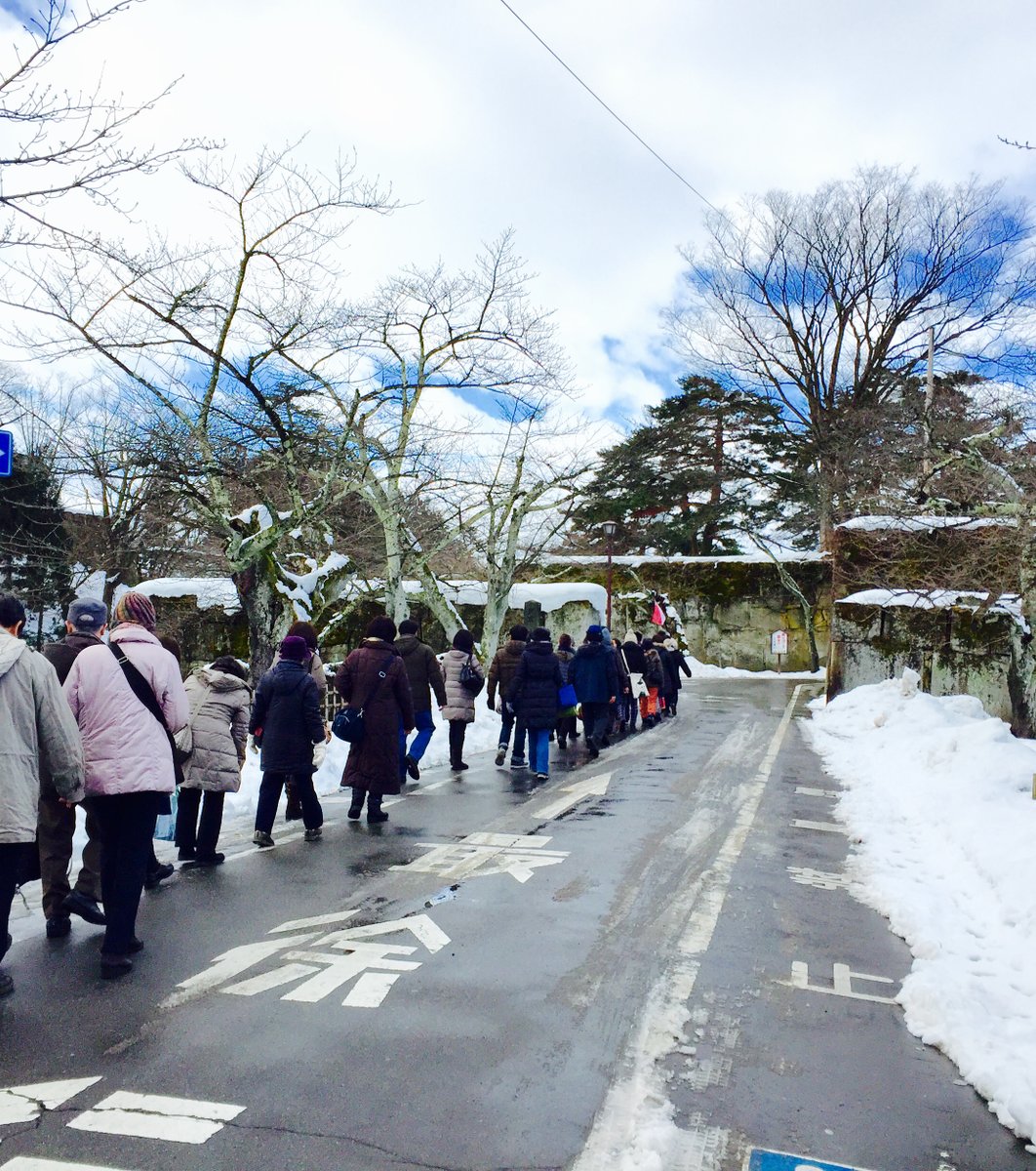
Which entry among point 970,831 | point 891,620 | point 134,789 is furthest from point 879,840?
point 891,620

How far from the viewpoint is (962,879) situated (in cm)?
602

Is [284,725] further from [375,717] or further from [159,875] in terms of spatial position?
[159,875]

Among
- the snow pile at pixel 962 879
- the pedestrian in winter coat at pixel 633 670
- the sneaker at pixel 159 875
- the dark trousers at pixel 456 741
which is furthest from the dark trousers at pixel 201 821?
the pedestrian in winter coat at pixel 633 670

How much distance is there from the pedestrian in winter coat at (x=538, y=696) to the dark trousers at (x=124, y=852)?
6314 mm

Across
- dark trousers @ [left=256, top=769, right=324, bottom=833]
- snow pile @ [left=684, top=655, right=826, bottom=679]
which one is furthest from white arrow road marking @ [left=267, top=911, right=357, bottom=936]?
snow pile @ [left=684, top=655, right=826, bottom=679]

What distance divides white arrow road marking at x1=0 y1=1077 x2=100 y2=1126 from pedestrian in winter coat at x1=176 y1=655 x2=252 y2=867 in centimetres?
313

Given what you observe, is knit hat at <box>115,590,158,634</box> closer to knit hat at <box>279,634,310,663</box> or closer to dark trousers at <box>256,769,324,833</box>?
knit hat at <box>279,634,310,663</box>

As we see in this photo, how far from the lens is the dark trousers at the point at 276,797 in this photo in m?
7.14

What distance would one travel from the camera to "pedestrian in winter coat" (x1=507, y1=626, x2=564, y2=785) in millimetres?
10625

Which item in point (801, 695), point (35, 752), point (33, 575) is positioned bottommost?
point (801, 695)

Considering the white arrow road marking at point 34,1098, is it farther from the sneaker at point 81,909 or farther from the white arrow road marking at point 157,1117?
the sneaker at point 81,909

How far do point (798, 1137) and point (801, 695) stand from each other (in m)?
22.6

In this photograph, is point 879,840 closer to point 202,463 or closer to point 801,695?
point 202,463

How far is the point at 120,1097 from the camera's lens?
312 centimetres
